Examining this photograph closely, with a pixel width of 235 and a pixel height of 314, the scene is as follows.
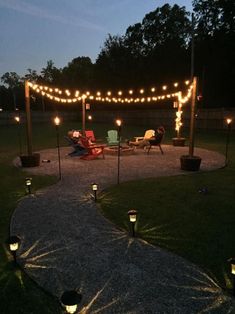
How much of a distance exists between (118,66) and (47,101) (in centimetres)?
1668

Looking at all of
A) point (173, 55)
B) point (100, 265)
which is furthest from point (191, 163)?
point (173, 55)

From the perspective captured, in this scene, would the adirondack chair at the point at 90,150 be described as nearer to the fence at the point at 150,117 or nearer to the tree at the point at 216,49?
the fence at the point at 150,117

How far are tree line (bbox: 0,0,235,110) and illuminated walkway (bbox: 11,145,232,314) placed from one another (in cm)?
2225

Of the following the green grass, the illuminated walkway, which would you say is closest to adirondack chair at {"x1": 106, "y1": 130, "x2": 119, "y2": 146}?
the green grass

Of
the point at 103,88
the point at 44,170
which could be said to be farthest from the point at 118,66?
the point at 44,170

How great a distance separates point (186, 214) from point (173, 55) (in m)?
35.0

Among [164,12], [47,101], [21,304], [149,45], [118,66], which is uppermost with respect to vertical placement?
[164,12]

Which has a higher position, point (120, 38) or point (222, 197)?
point (120, 38)

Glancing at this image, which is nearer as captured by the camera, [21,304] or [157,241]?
[21,304]

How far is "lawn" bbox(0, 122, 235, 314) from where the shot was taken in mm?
3648

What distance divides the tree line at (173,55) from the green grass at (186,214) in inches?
766

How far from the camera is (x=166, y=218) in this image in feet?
19.3

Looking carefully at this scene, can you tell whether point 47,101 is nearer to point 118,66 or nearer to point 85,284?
point 118,66

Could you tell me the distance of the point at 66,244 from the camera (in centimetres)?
485
